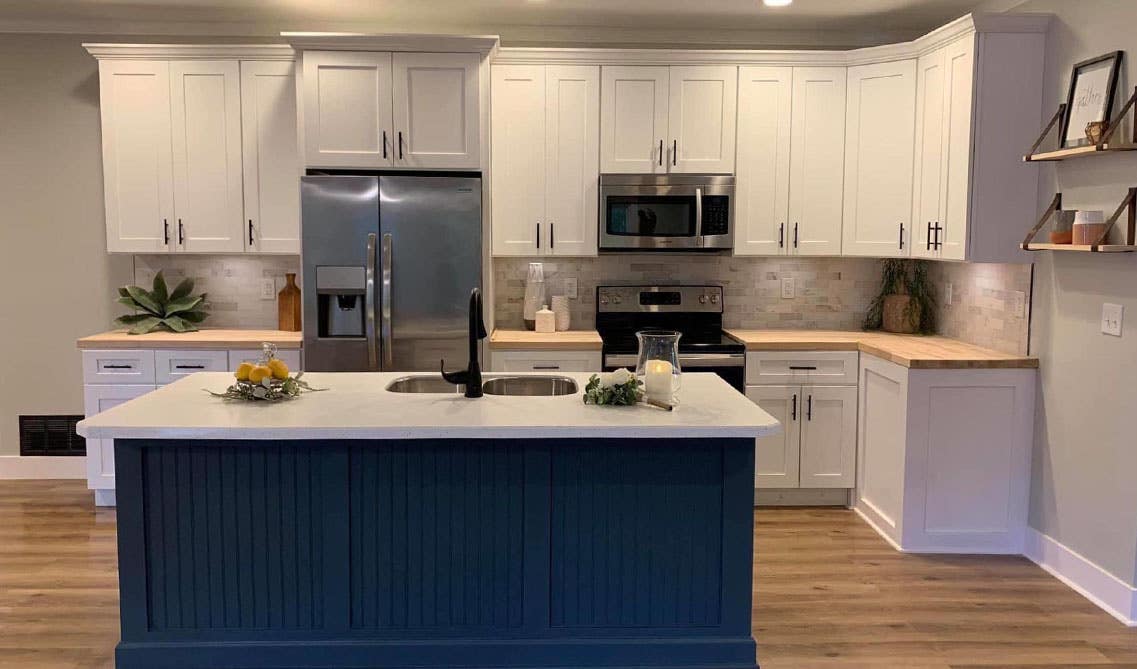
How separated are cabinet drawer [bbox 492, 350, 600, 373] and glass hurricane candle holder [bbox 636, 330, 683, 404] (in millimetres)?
1753

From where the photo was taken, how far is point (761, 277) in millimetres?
5344

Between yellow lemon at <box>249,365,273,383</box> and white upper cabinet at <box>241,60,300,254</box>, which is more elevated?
white upper cabinet at <box>241,60,300,254</box>

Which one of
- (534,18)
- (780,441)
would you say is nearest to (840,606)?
(780,441)

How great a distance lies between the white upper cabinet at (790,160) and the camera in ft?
16.0

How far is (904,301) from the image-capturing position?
16.6 feet

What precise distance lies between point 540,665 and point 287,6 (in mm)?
3607

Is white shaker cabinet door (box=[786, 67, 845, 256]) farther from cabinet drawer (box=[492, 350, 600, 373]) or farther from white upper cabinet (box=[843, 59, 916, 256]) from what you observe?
cabinet drawer (box=[492, 350, 600, 373])

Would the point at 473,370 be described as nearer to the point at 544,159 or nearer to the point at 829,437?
the point at 544,159

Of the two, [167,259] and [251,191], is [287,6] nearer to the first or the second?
[251,191]

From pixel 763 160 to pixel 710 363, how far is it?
45.3 inches

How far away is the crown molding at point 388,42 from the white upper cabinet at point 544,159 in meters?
0.35

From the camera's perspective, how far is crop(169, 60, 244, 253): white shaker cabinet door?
4.81 m

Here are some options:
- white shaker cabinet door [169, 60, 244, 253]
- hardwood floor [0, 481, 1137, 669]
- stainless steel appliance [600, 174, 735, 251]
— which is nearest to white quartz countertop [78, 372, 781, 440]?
hardwood floor [0, 481, 1137, 669]

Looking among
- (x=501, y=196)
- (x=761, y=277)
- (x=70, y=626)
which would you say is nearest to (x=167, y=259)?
(x=501, y=196)
